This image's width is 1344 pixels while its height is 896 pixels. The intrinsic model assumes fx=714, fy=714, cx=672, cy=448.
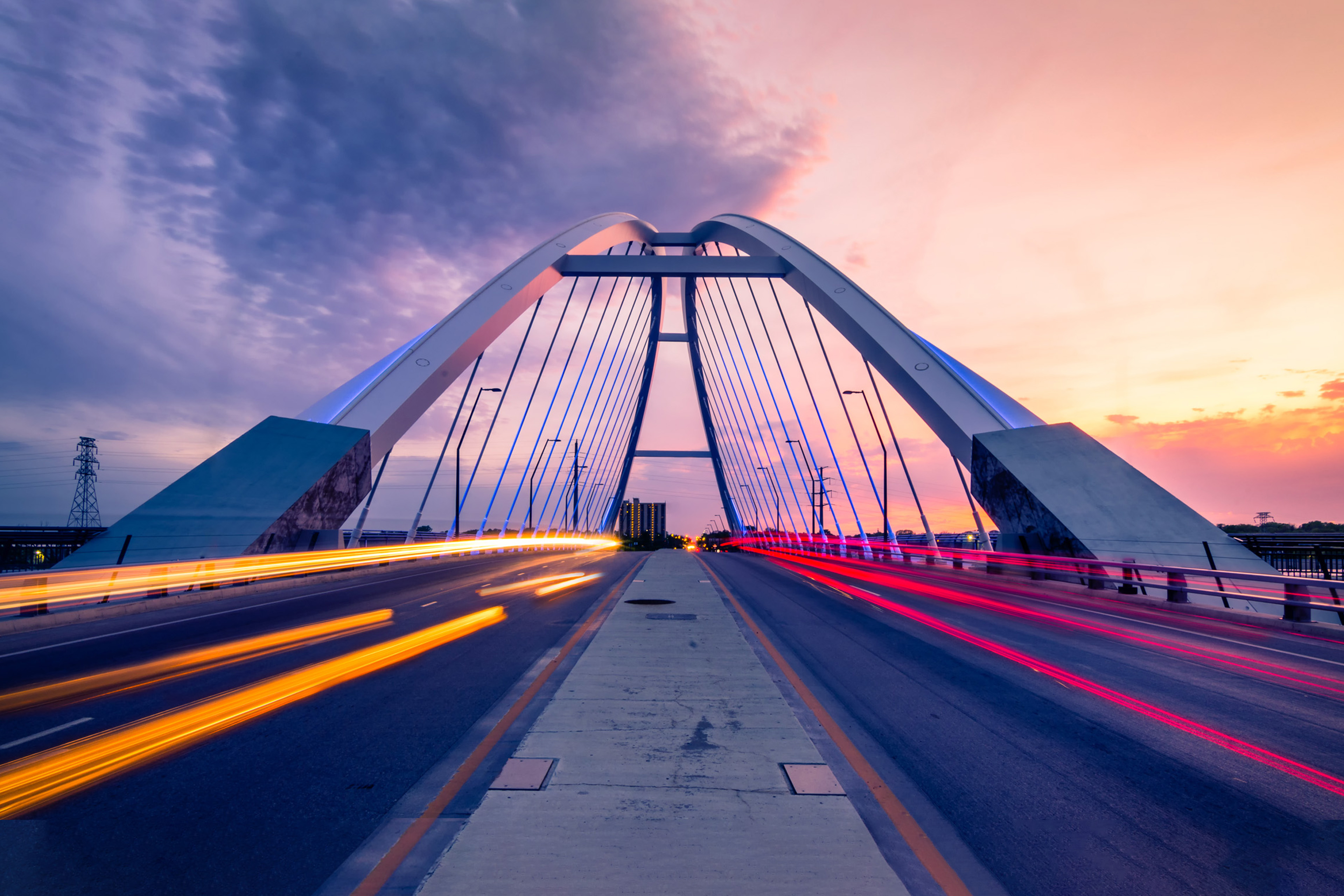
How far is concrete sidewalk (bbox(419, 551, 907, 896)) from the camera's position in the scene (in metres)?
3.26

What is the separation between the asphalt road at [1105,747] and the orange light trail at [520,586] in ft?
31.3

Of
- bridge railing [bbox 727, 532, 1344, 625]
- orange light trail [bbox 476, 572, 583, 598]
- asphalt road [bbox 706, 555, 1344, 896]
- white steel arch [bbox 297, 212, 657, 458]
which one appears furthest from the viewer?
white steel arch [bbox 297, 212, 657, 458]

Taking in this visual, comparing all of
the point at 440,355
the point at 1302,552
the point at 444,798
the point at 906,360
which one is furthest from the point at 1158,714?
the point at 440,355

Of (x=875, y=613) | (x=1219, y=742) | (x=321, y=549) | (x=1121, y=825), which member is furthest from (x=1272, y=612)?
(x=321, y=549)

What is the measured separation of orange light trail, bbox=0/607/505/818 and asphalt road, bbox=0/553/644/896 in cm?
17

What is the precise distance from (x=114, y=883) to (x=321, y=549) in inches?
904

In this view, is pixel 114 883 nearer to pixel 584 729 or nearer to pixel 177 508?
pixel 584 729

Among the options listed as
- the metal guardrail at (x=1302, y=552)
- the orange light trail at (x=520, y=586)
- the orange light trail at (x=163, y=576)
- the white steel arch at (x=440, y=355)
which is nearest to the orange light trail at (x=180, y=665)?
the orange light trail at (x=163, y=576)

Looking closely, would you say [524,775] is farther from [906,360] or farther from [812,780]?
[906,360]

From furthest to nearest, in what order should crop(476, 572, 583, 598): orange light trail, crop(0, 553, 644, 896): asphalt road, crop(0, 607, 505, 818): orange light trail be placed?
crop(476, 572, 583, 598): orange light trail
crop(0, 607, 505, 818): orange light trail
crop(0, 553, 644, 896): asphalt road

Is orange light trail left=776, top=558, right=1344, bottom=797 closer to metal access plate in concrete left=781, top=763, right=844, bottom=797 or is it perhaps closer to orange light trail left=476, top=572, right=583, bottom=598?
metal access plate in concrete left=781, top=763, right=844, bottom=797

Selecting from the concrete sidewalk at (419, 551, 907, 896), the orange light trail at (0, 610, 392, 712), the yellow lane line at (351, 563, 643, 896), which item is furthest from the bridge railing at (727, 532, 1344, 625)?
the orange light trail at (0, 610, 392, 712)

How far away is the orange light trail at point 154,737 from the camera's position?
4.61m

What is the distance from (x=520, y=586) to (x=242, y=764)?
16.3 meters
